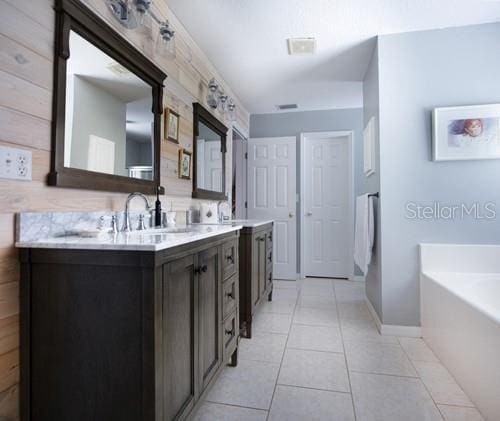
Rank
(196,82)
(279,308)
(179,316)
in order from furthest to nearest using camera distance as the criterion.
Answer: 1. (279,308)
2. (196,82)
3. (179,316)

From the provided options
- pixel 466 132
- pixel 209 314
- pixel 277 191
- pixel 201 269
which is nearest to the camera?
pixel 201 269

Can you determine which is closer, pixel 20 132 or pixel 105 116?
pixel 20 132

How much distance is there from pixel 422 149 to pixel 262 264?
1.64 meters

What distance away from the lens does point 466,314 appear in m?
1.68

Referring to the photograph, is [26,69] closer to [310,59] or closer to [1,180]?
[1,180]

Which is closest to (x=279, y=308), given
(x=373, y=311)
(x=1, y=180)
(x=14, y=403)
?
(x=373, y=311)

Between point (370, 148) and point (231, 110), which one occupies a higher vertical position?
point (231, 110)

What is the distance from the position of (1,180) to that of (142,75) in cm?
111

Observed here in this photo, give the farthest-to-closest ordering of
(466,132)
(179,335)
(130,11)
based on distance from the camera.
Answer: (466,132) < (130,11) < (179,335)

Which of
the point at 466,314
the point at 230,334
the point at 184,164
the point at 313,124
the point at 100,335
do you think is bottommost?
the point at 230,334

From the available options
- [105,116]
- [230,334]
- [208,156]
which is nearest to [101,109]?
[105,116]

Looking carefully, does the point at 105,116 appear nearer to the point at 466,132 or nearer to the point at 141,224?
the point at 141,224

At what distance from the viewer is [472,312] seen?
161cm

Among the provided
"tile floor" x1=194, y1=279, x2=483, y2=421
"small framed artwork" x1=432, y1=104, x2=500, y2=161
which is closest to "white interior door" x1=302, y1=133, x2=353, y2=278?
"tile floor" x1=194, y1=279, x2=483, y2=421
